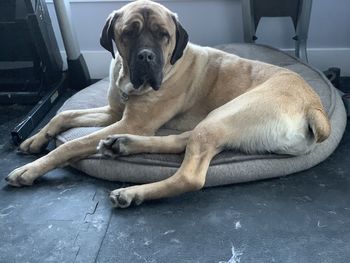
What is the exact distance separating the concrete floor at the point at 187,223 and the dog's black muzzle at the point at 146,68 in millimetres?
480

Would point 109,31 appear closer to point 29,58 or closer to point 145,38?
point 145,38

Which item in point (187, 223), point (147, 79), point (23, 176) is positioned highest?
point (147, 79)

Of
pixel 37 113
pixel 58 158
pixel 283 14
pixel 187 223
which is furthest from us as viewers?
pixel 283 14

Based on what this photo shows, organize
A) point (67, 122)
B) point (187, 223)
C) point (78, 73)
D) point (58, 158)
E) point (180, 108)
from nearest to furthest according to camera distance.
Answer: point (187, 223) < point (58, 158) < point (180, 108) < point (67, 122) < point (78, 73)

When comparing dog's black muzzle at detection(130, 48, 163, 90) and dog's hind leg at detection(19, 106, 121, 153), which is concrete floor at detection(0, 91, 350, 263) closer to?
dog's hind leg at detection(19, 106, 121, 153)

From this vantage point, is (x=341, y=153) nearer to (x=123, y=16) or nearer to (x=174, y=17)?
(x=174, y=17)

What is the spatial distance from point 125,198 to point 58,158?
411mm

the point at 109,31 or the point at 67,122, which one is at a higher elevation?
the point at 109,31

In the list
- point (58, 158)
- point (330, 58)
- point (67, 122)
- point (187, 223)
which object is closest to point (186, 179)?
point (187, 223)

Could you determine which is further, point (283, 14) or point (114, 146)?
point (283, 14)

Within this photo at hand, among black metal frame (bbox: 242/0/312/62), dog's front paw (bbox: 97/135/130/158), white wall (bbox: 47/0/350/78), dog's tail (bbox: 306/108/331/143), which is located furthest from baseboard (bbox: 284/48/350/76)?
dog's front paw (bbox: 97/135/130/158)

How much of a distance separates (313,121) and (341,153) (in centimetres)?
48

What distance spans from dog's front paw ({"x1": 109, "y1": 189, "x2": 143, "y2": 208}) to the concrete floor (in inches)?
1.2

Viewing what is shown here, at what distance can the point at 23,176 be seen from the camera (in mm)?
2123
